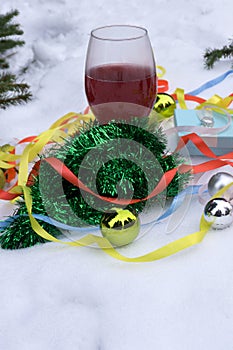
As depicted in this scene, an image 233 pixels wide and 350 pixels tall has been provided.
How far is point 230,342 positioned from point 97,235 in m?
0.21

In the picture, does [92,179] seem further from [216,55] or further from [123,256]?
[216,55]

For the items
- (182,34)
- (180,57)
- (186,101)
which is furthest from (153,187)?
(182,34)

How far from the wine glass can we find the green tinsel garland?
0.07m

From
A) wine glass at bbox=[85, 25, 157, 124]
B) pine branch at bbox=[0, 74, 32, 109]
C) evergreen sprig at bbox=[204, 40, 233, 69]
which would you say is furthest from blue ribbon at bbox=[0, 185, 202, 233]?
evergreen sprig at bbox=[204, 40, 233, 69]

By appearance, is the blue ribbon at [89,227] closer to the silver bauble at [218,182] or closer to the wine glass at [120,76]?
the silver bauble at [218,182]

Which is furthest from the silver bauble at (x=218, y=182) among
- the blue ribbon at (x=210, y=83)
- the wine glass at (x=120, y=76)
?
the blue ribbon at (x=210, y=83)

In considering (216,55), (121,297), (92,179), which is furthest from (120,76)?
(216,55)

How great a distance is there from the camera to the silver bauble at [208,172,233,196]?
61 cm

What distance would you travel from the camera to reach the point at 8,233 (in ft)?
1.85

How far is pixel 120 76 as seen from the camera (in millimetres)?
640

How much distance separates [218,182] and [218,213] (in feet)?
0.21

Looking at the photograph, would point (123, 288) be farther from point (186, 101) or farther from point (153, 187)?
point (186, 101)

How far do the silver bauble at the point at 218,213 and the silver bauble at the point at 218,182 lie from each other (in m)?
0.04

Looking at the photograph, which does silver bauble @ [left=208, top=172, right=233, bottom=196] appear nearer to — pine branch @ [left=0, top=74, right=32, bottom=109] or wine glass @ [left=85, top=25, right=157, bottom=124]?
wine glass @ [left=85, top=25, right=157, bottom=124]
